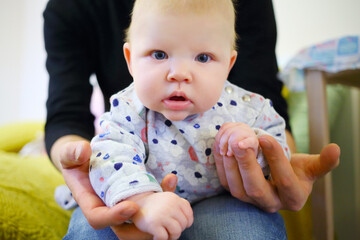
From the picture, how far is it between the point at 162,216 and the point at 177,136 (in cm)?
15

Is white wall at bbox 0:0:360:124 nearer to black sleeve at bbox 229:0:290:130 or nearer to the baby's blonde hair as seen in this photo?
black sleeve at bbox 229:0:290:130

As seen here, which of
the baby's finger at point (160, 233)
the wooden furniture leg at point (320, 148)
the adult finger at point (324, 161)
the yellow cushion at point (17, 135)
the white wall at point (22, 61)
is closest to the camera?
the baby's finger at point (160, 233)

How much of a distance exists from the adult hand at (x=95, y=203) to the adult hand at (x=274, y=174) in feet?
0.33

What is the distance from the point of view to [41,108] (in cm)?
205

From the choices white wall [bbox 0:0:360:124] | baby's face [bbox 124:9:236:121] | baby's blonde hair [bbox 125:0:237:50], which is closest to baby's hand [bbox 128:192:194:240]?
baby's face [bbox 124:9:236:121]

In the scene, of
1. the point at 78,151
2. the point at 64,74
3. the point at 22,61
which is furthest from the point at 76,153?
the point at 22,61

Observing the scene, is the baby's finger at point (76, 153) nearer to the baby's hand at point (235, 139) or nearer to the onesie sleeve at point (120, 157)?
the onesie sleeve at point (120, 157)

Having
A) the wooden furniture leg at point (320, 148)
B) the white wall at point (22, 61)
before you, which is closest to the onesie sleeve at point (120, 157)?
the wooden furniture leg at point (320, 148)

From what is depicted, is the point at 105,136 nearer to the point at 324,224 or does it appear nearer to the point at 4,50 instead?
the point at 324,224

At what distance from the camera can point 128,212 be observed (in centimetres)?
30

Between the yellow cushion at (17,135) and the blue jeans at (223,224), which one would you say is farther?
the yellow cushion at (17,135)

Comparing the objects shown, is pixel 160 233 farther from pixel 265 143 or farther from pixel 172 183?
pixel 265 143

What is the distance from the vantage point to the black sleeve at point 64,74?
609 millimetres

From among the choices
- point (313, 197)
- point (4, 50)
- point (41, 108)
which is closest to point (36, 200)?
point (313, 197)
